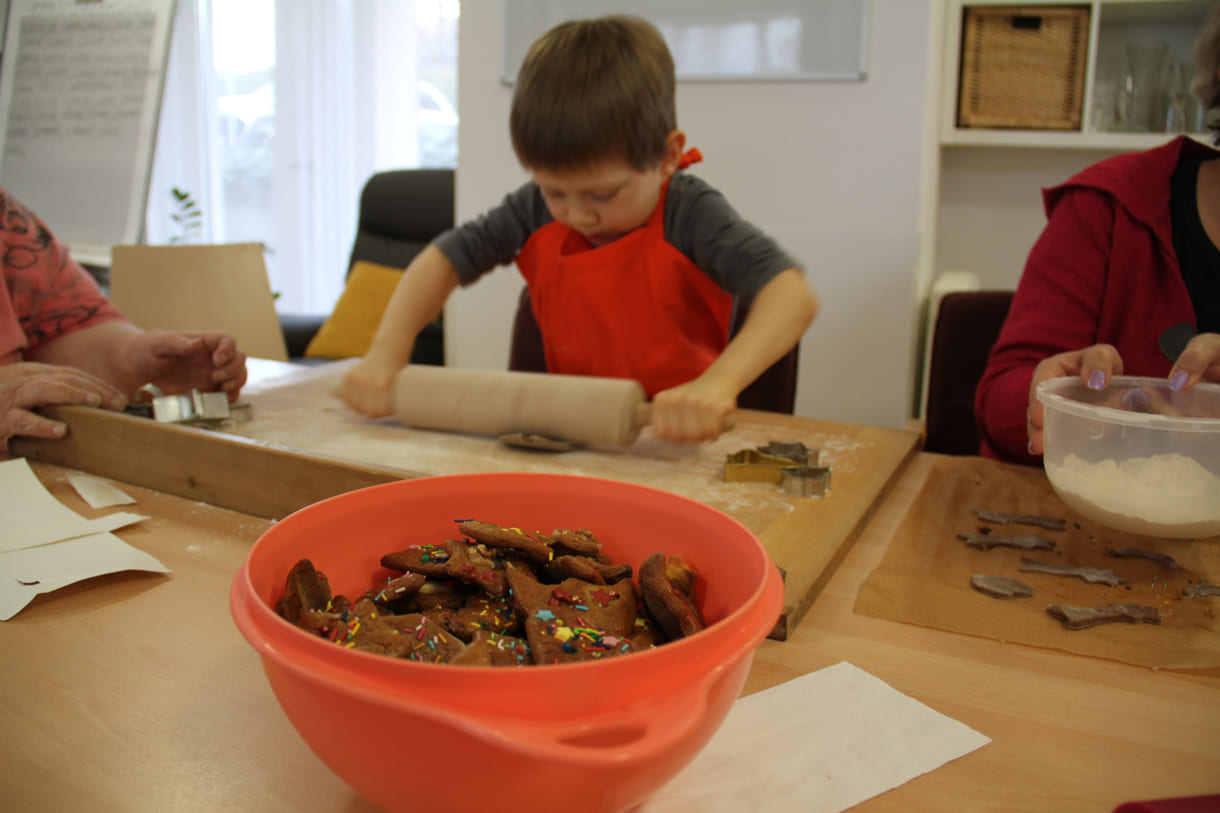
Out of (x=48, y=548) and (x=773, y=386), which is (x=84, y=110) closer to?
(x=773, y=386)

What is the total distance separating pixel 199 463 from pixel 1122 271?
122 cm

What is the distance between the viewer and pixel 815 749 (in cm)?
48

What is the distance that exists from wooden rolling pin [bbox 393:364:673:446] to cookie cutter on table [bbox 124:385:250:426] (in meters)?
0.22

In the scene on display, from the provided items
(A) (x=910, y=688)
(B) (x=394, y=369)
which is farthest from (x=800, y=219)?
(A) (x=910, y=688)

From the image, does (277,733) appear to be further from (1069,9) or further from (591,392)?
(1069,9)

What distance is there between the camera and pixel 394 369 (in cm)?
122

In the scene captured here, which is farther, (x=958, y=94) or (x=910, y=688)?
(x=958, y=94)

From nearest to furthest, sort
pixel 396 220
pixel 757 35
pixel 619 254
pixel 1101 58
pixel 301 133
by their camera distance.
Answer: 1. pixel 619 254
2. pixel 757 35
3. pixel 1101 58
4. pixel 396 220
5. pixel 301 133

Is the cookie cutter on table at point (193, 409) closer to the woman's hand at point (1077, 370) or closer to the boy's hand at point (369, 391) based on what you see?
the boy's hand at point (369, 391)

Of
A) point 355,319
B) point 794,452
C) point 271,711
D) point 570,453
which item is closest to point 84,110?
point 355,319

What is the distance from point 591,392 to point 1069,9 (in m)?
1.98

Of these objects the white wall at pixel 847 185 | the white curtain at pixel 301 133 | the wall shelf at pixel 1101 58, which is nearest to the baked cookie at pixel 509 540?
the white wall at pixel 847 185

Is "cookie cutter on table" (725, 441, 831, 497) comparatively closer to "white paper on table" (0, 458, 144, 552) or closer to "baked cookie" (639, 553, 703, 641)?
"baked cookie" (639, 553, 703, 641)

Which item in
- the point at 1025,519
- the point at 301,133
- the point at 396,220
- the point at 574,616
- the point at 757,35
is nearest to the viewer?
the point at 574,616
